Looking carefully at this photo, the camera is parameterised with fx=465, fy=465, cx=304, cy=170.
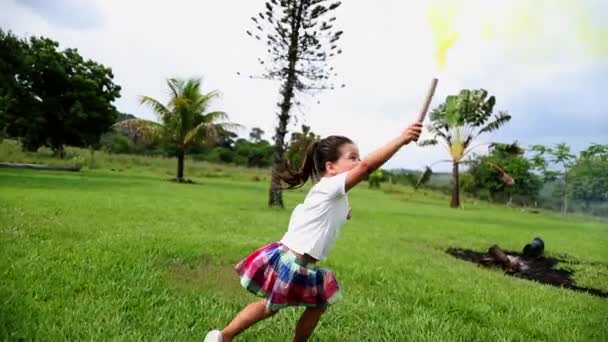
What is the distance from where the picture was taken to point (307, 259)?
9.29ft

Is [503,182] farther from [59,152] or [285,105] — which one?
[59,152]

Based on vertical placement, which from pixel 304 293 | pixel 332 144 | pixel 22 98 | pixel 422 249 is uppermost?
pixel 22 98

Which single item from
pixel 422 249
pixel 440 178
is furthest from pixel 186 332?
pixel 440 178

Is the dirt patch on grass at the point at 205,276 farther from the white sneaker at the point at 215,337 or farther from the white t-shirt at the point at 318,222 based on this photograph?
the white t-shirt at the point at 318,222

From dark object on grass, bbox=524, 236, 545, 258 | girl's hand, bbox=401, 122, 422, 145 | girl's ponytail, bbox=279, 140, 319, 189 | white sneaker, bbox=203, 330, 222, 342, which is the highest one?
girl's hand, bbox=401, 122, 422, 145

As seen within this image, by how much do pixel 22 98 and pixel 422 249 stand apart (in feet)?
89.3

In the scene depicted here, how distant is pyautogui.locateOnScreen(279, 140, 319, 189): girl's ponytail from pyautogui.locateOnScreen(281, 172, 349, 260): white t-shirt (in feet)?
0.84

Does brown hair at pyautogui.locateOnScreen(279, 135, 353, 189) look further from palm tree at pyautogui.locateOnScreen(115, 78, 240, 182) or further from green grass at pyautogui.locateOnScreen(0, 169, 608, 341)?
palm tree at pyautogui.locateOnScreen(115, 78, 240, 182)

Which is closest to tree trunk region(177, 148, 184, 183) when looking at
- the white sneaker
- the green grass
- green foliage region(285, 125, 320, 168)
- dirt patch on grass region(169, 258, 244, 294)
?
green foliage region(285, 125, 320, 168)

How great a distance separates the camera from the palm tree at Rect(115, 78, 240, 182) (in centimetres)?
2858

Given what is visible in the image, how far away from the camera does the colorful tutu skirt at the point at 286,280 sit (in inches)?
107

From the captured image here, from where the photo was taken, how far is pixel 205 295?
4148 mm

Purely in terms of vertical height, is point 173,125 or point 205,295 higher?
point 173,125

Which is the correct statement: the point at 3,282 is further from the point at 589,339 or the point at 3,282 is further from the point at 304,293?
the point at 589,339
